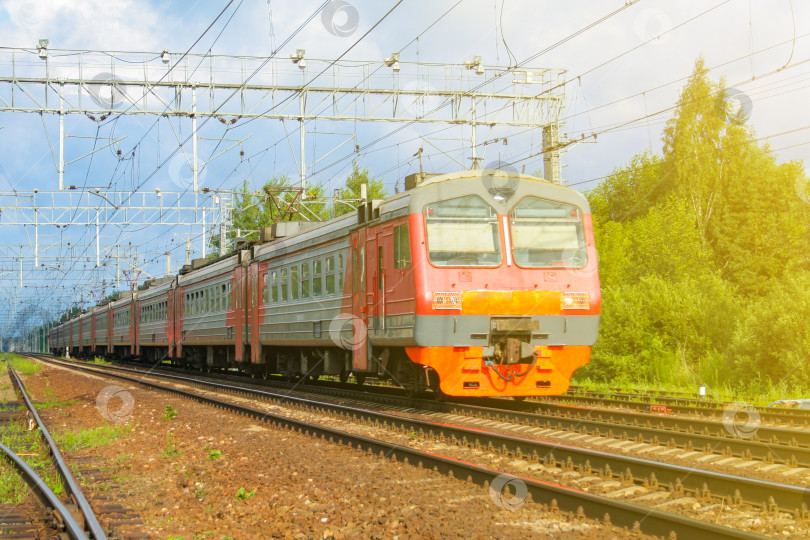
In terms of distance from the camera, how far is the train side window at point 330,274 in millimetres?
15641

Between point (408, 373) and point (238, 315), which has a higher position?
point (238, 315)

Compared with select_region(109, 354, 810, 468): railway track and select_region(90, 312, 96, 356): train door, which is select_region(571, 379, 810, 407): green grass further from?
select_region(90, 312, 96, 356): train door

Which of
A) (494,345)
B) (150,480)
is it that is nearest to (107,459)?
(150,480)

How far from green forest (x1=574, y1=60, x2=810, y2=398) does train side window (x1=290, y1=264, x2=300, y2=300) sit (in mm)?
7233

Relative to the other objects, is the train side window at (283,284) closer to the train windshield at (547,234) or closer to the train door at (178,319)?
the train windshield at (547,234)

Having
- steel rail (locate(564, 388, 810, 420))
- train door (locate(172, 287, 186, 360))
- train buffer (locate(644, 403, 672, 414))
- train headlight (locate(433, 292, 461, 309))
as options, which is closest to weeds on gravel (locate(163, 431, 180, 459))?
train headlight (locate(433, 292, 461, 309))

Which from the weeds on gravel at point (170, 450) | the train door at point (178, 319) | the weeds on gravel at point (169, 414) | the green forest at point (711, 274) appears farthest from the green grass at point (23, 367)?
the weeds on gravel at point (170, 450)

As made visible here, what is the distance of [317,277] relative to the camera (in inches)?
649

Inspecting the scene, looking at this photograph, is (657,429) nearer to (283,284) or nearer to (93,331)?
(283,284)

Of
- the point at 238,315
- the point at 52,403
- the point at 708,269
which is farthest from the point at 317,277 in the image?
the point at 708,269

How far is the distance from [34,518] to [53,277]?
67932 mm

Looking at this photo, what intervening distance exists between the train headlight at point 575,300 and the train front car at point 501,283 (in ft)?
0.06

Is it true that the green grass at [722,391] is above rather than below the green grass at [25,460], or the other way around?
above

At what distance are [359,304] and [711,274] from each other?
36.4ft
